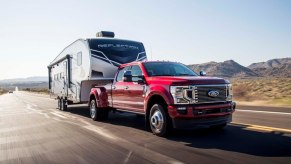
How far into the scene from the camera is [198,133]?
28.9ft

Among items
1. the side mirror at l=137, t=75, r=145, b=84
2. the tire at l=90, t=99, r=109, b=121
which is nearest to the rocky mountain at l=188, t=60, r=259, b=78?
the tire at l=90, t=99, r=109, b=121

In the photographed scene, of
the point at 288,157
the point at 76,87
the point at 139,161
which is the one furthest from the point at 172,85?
the point at 76,87

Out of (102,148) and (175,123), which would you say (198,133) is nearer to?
(175,123)

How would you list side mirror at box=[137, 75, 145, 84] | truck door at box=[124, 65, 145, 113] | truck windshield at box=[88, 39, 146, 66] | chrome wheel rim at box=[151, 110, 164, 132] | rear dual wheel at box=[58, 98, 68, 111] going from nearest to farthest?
chrome wheel rim at box=[151, 110, 164, 132]
side mirror at box=[137, 75, 145, 84]
truck door at box=[124, 65, 145, 113]
truck windshield at box=[88, 39, 146, 66]
rear dual wheel at box=[58, 98, 68, 111]

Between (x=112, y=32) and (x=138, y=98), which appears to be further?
(x=112, y=32)

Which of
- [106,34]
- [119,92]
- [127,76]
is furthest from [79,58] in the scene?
[127,76]

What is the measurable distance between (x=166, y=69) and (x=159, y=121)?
198 cm

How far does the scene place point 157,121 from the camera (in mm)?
8453

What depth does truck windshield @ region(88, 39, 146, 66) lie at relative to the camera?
1331 cm

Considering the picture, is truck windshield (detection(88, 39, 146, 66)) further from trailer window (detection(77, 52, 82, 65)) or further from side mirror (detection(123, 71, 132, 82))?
side mirror (detection(123, 71, 132, 82))

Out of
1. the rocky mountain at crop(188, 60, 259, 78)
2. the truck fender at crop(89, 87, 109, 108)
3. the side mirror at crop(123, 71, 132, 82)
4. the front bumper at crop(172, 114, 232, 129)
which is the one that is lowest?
the front bumper at crop(172, 114, 232, 129)

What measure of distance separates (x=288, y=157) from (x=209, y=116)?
238 centimetres

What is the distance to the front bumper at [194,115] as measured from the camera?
7715 mm

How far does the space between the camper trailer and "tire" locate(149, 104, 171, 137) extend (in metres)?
4.84
